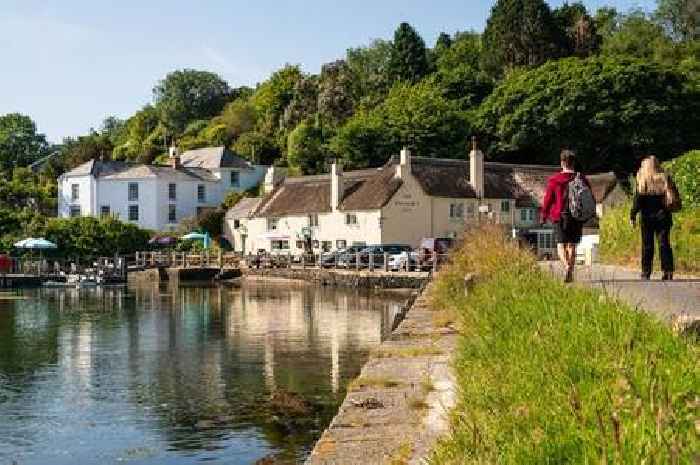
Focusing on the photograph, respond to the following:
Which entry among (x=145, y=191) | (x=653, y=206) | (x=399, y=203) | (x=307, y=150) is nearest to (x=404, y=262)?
(x=399, y=203)

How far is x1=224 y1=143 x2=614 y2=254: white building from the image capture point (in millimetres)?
71438

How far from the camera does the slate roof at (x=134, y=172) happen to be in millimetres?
96688

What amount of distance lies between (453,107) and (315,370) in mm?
74783

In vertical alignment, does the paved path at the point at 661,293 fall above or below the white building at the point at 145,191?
below

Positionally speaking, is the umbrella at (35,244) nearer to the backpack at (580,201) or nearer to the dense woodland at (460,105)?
the dense woodland at (460,105)

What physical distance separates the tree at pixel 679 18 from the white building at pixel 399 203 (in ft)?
129

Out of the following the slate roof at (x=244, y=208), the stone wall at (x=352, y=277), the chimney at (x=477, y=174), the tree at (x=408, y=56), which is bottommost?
the stone wall at (x=352, y=277)

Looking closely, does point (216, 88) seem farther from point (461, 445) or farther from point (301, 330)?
point (461, 445)

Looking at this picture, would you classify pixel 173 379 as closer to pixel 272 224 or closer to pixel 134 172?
pixel 272 224

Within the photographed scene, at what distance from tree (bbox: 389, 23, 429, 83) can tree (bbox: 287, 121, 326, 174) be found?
16952mm

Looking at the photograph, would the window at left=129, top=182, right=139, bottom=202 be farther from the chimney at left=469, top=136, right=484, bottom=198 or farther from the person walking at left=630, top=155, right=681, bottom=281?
the person walking at left=630, top=155, right=681, bottom=281

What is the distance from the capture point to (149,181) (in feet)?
315

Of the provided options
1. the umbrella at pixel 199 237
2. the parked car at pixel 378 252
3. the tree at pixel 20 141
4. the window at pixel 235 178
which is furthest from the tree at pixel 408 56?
the tree at pixel 20 141

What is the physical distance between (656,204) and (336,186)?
6106 centimetres
